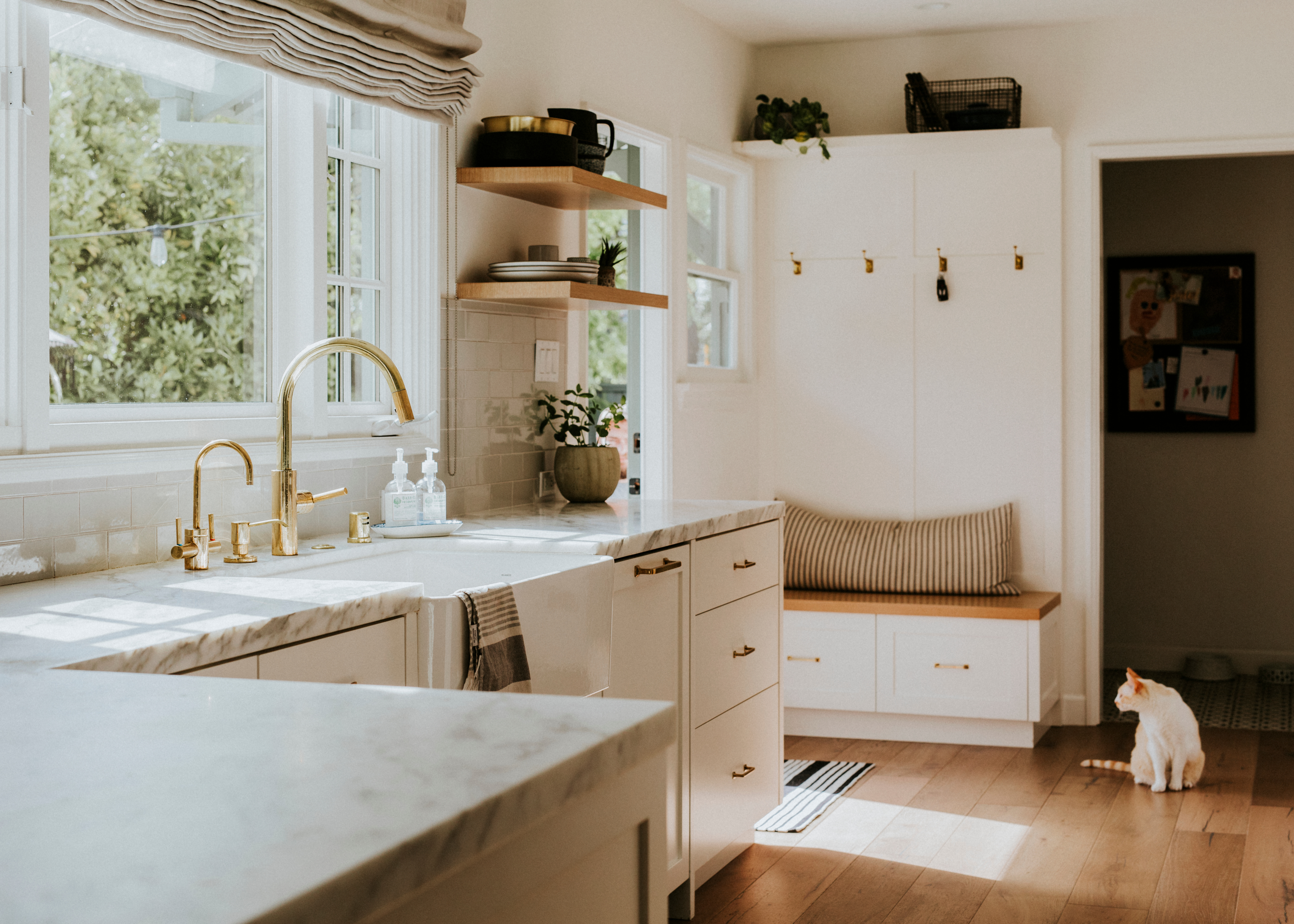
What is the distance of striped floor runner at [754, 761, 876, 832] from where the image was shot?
3553 mm

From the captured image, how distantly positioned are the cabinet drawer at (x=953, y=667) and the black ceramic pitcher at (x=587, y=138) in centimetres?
201

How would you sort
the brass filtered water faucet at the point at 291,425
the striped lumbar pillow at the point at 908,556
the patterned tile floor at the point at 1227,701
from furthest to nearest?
the patterned tile floor at the point at 1227,701 → the striped lumbar pillow at the point at 908,556 → the brass filtered water faucet at the point at 291,425

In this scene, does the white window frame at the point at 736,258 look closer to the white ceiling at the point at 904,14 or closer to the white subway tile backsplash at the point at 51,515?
the white ceiling at the point at 904,14

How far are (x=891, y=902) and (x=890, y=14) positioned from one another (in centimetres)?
316

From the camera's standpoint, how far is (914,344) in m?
4.83

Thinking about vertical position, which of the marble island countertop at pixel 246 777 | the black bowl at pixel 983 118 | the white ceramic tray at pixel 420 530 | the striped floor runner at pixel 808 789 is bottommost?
the striped floor runner at pixel 808 789

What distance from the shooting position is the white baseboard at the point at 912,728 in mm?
4379

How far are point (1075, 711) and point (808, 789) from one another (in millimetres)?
1397

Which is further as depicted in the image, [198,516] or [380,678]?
[198,516]

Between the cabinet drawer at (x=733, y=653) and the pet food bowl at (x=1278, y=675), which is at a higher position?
the cabinet drawer at (x=733, y=653)

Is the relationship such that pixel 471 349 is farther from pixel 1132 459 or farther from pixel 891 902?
pixel 1132 459

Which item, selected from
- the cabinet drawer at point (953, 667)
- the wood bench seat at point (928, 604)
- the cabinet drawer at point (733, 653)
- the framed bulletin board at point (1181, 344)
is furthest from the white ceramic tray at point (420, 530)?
the framed bulletin board at point (1181, 344)

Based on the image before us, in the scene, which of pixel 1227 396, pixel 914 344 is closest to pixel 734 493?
pixel 914 344

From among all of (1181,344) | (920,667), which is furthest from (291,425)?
(1181,344)
